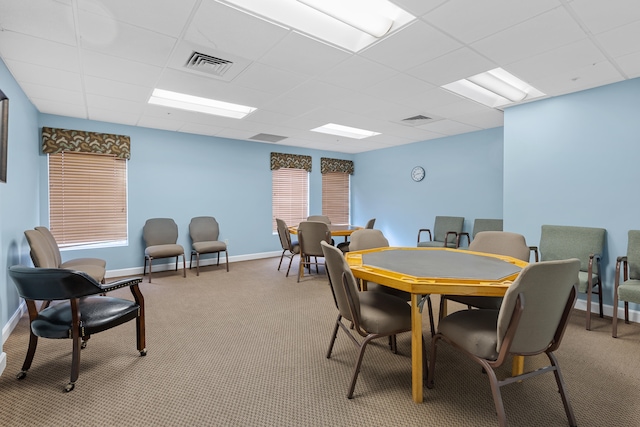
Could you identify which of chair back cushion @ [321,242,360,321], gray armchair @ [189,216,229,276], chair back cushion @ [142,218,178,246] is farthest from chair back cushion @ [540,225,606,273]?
chair back cushion @ [142,218,178,246]

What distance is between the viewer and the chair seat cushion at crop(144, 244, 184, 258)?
15.7 ft

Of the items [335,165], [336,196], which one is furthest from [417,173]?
[336,196]

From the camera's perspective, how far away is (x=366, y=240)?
3.34m

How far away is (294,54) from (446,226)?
4.37m

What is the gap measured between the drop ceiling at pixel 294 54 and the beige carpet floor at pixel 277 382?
8.13 ft

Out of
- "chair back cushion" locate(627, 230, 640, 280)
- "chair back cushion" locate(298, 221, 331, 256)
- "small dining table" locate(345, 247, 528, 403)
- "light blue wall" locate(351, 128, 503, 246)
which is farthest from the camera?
"light blue wall" locate(351, 128, 503, 246)

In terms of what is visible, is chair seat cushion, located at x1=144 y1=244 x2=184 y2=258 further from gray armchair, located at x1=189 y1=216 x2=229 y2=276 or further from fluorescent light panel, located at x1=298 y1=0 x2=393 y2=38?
fluorescent light panel, located at x1=298 y1=0 x2=393 y2=38

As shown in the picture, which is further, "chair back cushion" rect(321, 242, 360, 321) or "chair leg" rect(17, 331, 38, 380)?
"chair leg" rect(17, 331, 38, 380)

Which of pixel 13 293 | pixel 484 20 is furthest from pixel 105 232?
pixel 484 20

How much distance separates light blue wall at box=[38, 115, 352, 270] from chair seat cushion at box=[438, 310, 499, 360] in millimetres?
5061

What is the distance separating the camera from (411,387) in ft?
6.93

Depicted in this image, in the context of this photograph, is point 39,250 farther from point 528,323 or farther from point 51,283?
point 528,323

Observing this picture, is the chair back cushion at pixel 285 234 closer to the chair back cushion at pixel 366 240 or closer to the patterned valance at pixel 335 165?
the chair back cushion at pixel 366 240

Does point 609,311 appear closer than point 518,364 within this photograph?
No
